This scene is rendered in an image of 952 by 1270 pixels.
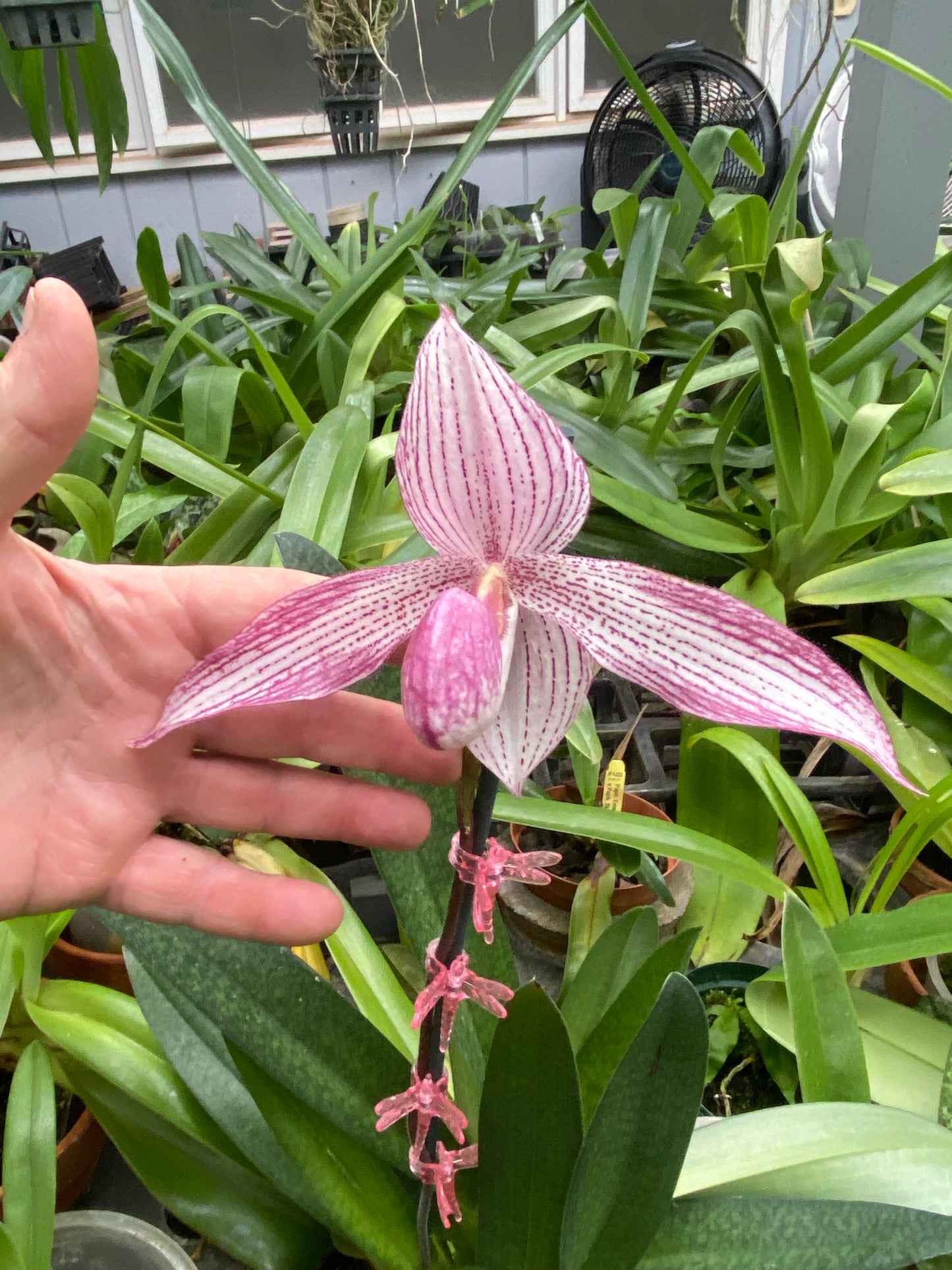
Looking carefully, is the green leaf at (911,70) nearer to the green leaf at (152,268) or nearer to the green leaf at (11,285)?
the green leaf at (152,268)

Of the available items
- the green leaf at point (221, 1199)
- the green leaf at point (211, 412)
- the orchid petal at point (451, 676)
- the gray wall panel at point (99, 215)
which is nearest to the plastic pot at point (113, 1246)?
the green leaf at point (221, 1199)

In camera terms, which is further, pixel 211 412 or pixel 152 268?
pixel 152 268

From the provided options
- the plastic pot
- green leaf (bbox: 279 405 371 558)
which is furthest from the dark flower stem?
green leaf (bbox: 279 405 371 558)

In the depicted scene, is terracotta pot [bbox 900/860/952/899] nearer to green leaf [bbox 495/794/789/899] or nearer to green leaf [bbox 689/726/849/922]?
green leaf [bbox 689/726/849/922]

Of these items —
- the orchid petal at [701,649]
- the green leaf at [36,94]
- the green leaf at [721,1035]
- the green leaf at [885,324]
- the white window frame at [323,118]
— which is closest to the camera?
the orchid petal at [701,649]

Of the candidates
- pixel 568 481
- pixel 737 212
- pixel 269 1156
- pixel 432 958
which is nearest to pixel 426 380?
pixel 568 481

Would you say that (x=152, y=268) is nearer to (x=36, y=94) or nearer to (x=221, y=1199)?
(x=36, y=94)

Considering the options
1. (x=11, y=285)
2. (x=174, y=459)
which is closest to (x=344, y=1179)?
(x=174, y=459)
